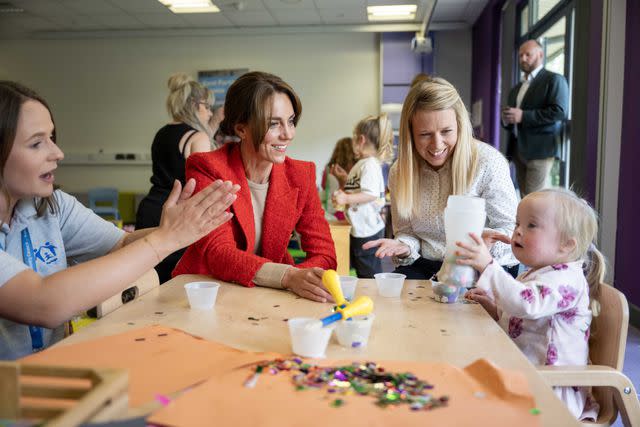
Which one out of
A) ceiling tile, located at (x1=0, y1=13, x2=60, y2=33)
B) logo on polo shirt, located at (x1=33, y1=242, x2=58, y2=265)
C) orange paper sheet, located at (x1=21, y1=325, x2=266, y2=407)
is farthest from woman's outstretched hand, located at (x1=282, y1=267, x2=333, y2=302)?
ceiling tile, located at (x1=0, y1=13, x2=60, y2=33)

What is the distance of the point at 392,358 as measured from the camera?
1048mm

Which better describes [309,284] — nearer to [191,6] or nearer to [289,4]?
[289,4]

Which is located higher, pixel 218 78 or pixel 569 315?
pixel 218 78

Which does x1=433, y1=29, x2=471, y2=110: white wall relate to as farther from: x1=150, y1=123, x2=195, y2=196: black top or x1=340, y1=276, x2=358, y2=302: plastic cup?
x1=340, y1=276, x2=358, y2=302: plastic cup

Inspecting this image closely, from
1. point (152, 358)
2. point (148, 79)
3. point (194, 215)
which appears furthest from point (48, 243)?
point (148, 79)

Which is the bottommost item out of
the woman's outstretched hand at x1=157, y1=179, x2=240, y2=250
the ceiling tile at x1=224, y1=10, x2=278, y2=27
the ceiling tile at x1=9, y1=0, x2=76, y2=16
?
the woman's outstretched hand at x1=157, y1=179, x2=240, y2=250

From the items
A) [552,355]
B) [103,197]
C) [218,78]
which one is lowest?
[103,197]

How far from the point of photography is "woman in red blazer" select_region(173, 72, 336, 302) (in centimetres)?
189

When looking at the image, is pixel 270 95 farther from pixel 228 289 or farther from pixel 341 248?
pixel 341 248

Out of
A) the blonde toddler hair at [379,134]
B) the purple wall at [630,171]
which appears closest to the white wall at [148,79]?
the blonde toddler hair at [379,134]

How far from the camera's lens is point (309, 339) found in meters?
1.03

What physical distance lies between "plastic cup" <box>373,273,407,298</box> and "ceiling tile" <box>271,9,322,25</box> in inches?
265

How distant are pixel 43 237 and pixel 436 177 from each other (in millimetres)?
1367

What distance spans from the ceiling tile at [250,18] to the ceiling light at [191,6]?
0.87 feet
